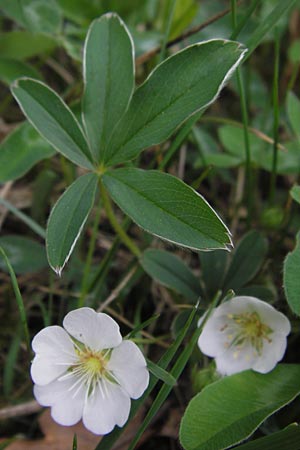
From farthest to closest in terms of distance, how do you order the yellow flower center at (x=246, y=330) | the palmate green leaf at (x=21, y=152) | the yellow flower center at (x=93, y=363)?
the palmate green leaf at (x=21, y=152), the yellow flower center at (x=246, y=330), the yellow flower center at (x=93, y=363)

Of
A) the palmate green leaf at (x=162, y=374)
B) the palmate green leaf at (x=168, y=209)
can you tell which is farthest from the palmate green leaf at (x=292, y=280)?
the palmate green leaf at (x=162, y=374)

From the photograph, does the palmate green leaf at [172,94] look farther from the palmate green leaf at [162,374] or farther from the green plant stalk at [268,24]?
the palmate green leaf at [162,374]

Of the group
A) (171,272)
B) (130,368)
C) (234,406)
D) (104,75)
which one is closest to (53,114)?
(104,75)

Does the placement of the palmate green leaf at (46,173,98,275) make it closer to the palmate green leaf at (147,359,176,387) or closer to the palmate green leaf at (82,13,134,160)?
the palmate green leaf at (82,13,134,160)

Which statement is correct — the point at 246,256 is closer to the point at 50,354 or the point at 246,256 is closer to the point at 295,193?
the point at 295,193

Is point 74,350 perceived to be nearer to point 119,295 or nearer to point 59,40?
point 119,295

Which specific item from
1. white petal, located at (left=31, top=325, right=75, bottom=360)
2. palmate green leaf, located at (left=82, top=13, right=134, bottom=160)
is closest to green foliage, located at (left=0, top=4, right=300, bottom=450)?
palmate green leaf, located at (left=82, top=13, right=134, bottom=160)
